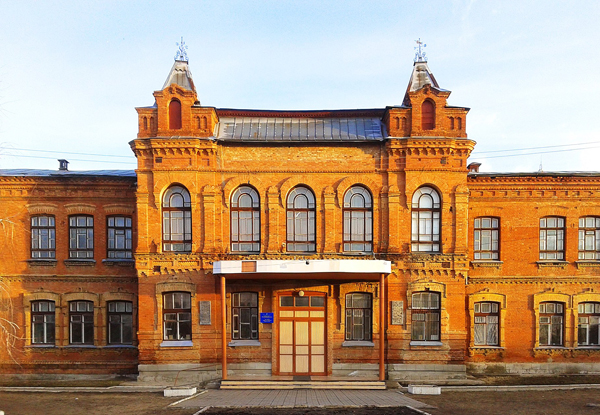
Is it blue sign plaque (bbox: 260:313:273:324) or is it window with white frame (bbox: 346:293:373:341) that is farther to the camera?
window with white frame (bbox: 346:293:373:341)

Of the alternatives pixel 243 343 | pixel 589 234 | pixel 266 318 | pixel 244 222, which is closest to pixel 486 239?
pixel 589 234

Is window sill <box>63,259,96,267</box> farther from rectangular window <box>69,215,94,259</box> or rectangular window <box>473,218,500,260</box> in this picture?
rectangular window <box>473,218,500,260</box>

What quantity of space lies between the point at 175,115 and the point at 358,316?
9.94 metres

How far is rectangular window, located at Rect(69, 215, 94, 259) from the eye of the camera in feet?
56.1

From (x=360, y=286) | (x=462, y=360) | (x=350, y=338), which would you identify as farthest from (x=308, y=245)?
(x=462, y=360)

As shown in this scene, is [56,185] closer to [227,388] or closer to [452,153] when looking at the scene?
[227,388]

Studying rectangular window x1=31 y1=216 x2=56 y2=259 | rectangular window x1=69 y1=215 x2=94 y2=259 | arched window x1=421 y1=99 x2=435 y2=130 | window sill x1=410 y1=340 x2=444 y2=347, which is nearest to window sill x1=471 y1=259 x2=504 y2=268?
window sill x1=410 y1=340 x2=444 y2=347

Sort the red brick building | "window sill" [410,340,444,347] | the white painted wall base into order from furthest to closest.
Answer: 1. the red brick building
2. "window sill" [410,340,444,347]
3. the white painted wall base

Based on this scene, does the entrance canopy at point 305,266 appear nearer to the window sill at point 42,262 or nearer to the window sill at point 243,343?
the window sill at point 243,343

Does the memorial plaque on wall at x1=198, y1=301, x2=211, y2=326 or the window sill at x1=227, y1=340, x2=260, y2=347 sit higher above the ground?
the memorial plaque on wall at x1=198, y1=301, x2=211, y2=326

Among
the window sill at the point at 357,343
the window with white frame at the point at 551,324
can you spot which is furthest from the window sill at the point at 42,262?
the window with white frame at the point at 551,324

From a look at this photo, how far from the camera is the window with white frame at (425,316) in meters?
15.7

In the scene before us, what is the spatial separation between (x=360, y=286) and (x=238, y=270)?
14.7ft

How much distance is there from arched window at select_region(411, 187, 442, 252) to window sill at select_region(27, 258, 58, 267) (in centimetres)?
1371
